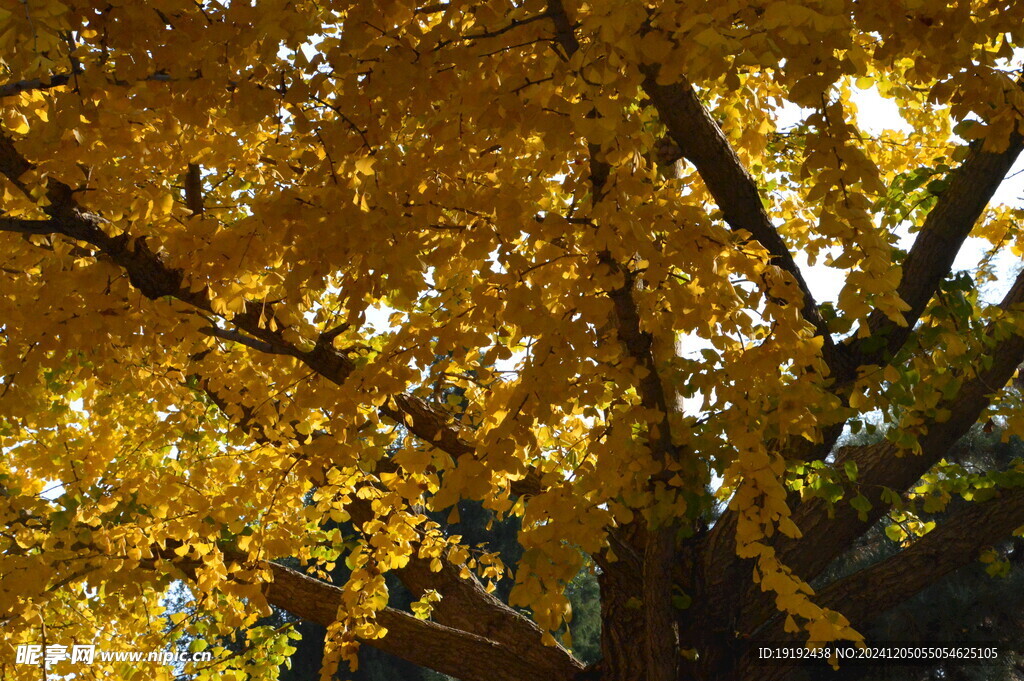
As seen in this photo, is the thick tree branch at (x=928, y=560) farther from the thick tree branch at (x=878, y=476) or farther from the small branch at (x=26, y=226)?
the small branch at (x=26, y=226)

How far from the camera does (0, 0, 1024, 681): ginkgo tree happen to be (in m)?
2.25

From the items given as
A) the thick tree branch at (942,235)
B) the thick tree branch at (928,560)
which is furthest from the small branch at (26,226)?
the thick tree branch at (928,560)

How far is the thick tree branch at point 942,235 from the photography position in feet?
12.2

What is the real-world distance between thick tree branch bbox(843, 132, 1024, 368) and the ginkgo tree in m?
0.02

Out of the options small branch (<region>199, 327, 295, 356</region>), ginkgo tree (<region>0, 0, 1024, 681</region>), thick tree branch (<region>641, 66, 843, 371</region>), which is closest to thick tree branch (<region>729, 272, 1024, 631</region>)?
ginkgo tree (<region>0, 0, 1024, 681</region>)

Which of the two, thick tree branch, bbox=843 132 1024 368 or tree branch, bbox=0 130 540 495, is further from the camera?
thick tree branch, bbox=843 132 1024 368

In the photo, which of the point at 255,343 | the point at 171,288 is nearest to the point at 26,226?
the point at 171,288

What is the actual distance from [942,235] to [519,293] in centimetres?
242

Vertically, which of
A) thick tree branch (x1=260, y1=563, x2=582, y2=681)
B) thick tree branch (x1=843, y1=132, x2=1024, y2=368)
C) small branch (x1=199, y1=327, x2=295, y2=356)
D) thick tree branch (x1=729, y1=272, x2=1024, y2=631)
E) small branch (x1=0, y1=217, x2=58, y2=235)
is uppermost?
thick tree branch (x1=843, y1=132, x2=1024, y2=368)

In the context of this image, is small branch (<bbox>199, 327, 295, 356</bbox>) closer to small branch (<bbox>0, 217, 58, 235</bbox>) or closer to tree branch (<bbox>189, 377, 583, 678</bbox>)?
small branch (<bbox>0, 217, 58, 235</bbox>)

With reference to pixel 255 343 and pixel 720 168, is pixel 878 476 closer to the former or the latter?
pixel 720 168

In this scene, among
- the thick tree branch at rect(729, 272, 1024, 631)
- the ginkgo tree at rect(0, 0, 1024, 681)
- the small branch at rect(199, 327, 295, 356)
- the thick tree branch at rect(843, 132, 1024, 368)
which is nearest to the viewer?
the ginkgo tree at rect(0, 0, 1024, 681)

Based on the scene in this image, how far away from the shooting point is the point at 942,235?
149 inches

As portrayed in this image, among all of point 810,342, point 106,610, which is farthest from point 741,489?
point 106,610
